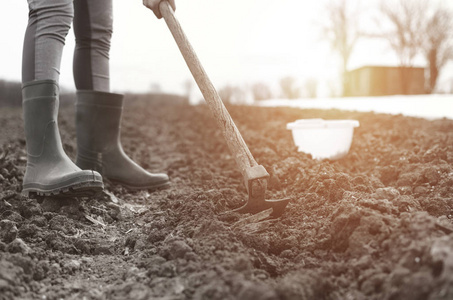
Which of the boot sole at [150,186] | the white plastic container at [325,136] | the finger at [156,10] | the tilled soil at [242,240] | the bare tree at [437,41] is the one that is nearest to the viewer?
the tilled soil at [242,240]

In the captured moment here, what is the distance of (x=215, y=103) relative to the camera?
226 centimetres

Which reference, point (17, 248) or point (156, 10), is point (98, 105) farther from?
point (17, 248)

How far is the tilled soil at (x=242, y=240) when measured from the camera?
1.39 metres

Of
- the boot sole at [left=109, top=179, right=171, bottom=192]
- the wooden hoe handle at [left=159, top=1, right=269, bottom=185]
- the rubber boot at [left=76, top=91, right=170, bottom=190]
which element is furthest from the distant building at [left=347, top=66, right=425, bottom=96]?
the wooden hoe handle at [left=159, top=1, right=269, bottom=185]

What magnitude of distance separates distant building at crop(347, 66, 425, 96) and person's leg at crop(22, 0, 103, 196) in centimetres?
2367

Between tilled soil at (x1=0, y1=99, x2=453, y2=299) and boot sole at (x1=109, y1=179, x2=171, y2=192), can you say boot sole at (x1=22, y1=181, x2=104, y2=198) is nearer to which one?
tilled soil at (x1=0, y1=99, x2=453, y2=299)

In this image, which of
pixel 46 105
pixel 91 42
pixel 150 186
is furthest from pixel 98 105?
pixel 150 186

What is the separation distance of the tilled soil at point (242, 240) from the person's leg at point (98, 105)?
0.13 m

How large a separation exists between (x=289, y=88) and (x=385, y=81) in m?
6.95

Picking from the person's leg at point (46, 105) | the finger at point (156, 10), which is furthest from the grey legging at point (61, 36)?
the finger at point (156, 10)

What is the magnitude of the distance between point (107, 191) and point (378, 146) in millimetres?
2410

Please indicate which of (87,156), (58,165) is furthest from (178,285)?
(87,156)

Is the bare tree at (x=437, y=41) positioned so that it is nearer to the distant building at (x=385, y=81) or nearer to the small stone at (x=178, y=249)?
the distant building at (x=385, y=81)

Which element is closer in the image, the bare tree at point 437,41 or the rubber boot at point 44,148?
the rubber boot at point 44,148
